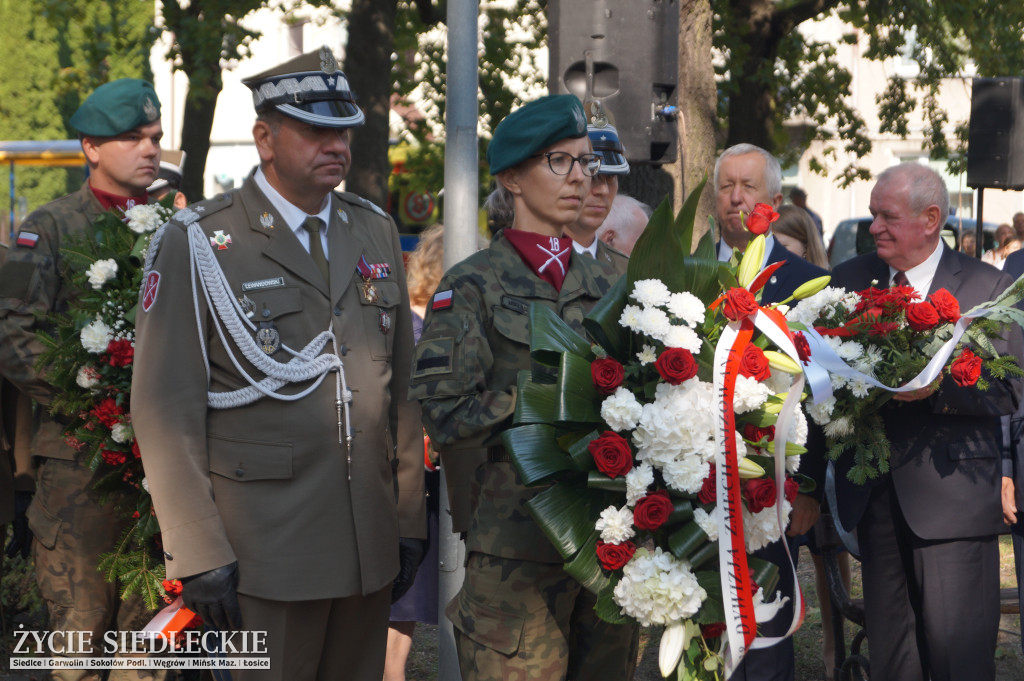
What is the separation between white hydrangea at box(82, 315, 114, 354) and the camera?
3.94m

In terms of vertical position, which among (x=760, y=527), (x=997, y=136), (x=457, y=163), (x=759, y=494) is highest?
(x=997, y=136)

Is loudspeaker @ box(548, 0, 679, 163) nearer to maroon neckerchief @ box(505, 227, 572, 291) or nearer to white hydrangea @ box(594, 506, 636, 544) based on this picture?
maroon neckerchief @ box(505, 227, 572, 291)

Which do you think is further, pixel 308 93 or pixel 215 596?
pixel 308 93

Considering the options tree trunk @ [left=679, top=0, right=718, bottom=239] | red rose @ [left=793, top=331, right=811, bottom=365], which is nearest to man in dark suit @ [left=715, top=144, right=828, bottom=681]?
red rose @ [left=793, top=331, right=811, bottom=365]

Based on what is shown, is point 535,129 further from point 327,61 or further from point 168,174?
point 168,174

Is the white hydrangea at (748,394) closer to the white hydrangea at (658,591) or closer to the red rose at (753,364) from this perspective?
the red rose at (753,364)

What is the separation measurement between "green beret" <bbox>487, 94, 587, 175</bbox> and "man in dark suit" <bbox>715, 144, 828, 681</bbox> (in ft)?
3.09

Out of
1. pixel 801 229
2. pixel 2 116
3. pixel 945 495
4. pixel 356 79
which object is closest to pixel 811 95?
pixel 356 79

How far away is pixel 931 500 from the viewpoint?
4.19 m

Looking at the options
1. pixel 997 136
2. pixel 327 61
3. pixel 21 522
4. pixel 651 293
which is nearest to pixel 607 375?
pixel 651 293

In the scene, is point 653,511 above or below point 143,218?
below

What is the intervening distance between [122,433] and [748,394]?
2217 mm

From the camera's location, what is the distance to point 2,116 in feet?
111

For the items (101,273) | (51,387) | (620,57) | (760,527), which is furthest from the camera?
(620,57)
